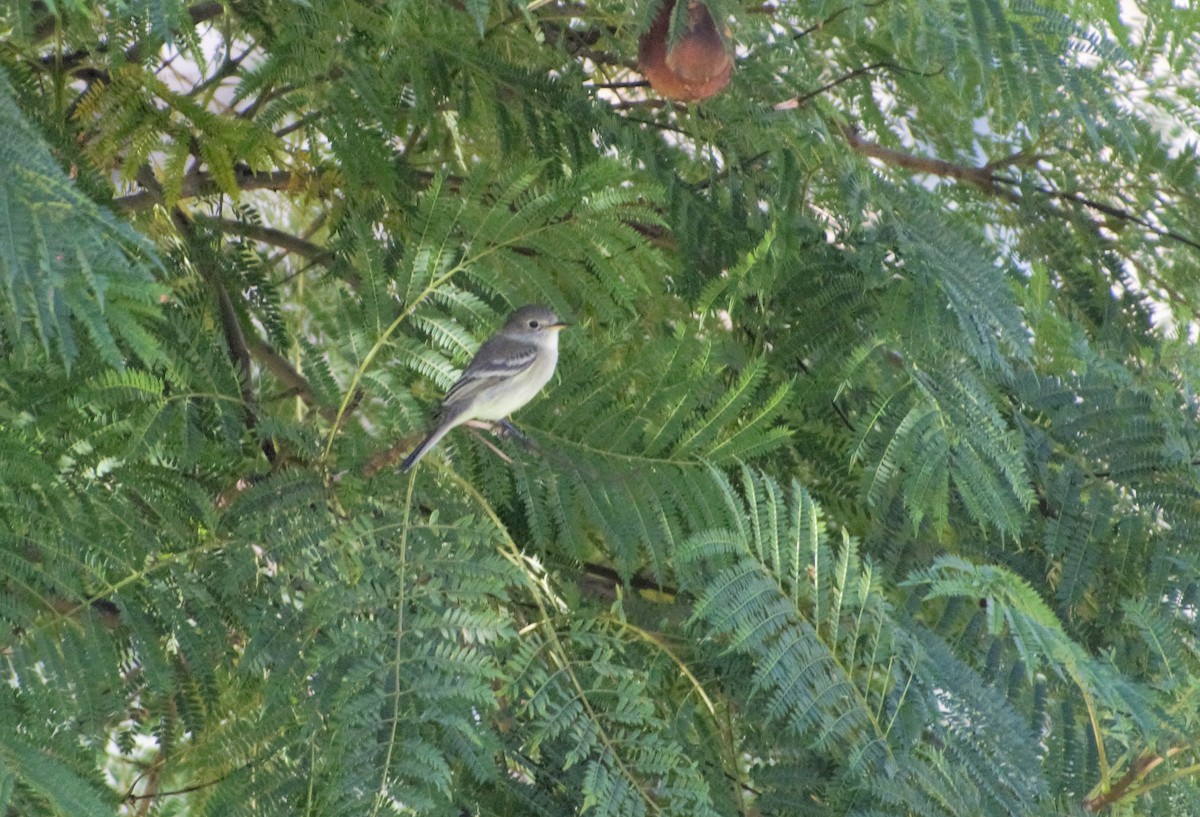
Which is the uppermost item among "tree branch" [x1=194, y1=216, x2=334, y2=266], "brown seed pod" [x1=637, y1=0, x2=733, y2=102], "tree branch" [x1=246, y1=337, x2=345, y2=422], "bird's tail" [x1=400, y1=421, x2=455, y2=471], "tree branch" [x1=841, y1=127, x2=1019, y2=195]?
"tree branch" [x1=841, y1=127, x2=1019, y2=195]

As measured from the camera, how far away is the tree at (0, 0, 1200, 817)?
1.77m

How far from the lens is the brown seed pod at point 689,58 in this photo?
2.11 meters

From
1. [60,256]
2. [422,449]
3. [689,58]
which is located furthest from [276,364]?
[60,256]

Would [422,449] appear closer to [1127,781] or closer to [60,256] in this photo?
[60,256]

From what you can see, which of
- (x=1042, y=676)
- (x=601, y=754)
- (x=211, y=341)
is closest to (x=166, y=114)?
(x=211, y=341)

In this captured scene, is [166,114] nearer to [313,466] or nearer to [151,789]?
[313,466]

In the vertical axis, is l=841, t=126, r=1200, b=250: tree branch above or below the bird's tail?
above

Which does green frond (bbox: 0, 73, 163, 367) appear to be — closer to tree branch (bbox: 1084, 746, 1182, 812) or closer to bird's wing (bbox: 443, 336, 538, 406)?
bird's wing (bbox: 443, 336, 538, 406)

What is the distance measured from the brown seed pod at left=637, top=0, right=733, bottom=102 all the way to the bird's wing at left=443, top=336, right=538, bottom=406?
0.46 metres

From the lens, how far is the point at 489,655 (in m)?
1.78

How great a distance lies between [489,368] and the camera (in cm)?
223

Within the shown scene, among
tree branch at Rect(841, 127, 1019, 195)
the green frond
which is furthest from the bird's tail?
tree branch at Rect(841, 127, 1019, 195)

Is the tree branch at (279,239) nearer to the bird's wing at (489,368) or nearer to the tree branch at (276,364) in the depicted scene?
the tree branch at (276,364)

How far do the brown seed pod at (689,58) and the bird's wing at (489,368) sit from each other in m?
0.46
